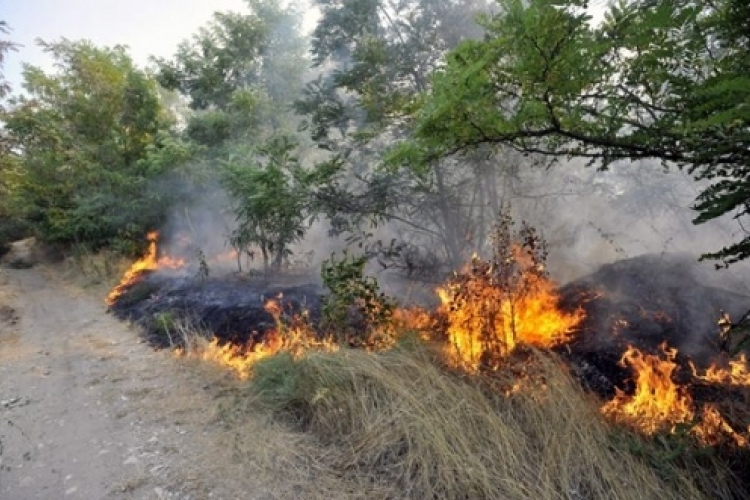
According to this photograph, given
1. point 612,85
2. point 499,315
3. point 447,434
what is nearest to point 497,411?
point 447,434

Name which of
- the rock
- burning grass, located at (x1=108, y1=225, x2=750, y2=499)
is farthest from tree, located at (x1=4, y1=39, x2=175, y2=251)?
burning grass, located at (x1=108, y1=225, x2=750, y2=499)

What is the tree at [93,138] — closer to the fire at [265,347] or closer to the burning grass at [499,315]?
the fire at [265,347]

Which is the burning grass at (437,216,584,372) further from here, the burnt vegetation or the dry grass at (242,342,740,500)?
the dry grass at (242,342,740,500)

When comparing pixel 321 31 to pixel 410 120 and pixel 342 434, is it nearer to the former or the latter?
pixel 410 120

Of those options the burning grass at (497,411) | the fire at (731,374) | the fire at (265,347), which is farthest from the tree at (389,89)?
the fire at (731,374)

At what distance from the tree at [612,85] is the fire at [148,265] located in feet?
36.5

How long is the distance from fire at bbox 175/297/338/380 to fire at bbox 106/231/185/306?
18.4 feet

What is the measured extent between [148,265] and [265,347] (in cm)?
883

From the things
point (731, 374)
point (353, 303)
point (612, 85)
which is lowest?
point (731, 374)

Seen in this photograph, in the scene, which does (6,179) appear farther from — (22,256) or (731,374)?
(731,374)

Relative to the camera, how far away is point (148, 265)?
13.6m

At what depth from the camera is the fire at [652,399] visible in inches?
155

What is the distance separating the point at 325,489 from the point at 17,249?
24672 millimetres

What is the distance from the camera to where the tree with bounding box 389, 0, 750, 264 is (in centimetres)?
209
